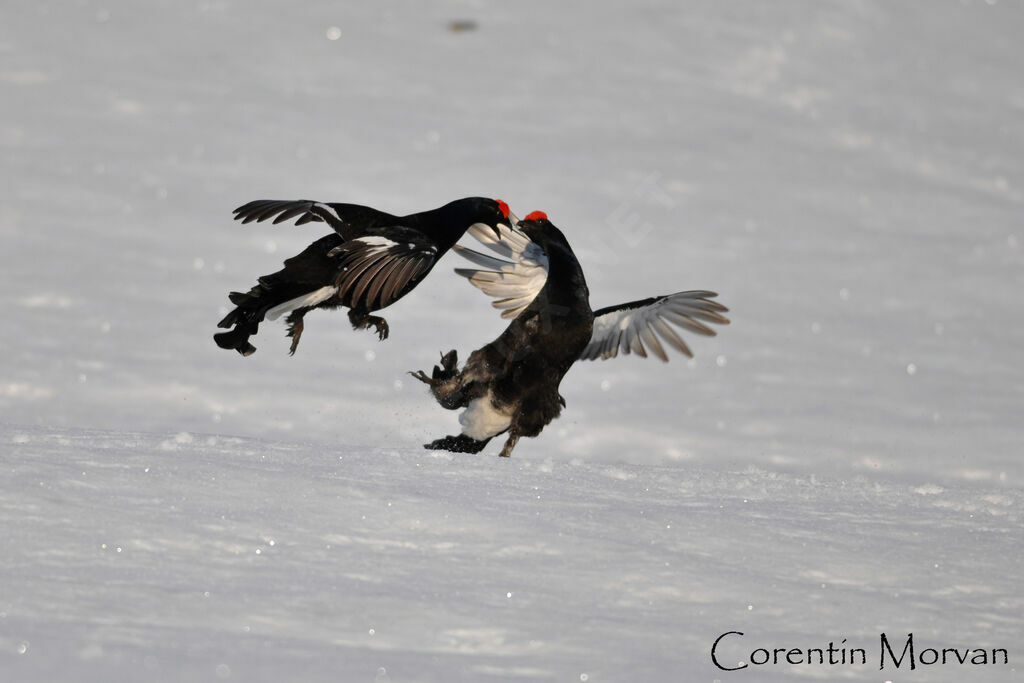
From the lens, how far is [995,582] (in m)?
4.21

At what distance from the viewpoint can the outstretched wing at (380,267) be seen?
539 centimetres

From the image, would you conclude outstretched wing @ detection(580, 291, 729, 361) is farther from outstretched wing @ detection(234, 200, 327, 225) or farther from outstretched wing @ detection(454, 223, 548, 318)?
outstretched wing @ detection(234, 200, 327, 225)

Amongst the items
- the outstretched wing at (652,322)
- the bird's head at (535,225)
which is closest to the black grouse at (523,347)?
the bird's head at (535,225)

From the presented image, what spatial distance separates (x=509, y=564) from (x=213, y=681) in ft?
4.27

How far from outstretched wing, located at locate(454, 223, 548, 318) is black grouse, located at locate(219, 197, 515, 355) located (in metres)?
0.43

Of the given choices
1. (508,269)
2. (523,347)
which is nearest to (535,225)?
(508,269)

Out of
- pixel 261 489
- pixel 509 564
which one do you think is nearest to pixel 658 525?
pixel 509 564

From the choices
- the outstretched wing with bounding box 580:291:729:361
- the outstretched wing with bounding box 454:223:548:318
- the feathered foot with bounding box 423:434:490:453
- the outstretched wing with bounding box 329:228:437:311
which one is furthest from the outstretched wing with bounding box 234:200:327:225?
the outstretched wing with bounding box 580:291:729:361

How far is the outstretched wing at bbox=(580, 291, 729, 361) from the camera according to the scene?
664cm

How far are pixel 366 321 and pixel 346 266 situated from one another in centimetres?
35

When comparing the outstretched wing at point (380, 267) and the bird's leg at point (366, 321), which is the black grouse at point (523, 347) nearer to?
the bird's leg at point (366, 321)

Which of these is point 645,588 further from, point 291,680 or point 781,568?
point 291,680

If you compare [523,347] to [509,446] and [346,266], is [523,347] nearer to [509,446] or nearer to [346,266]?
[509,446]

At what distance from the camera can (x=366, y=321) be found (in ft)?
18.7
